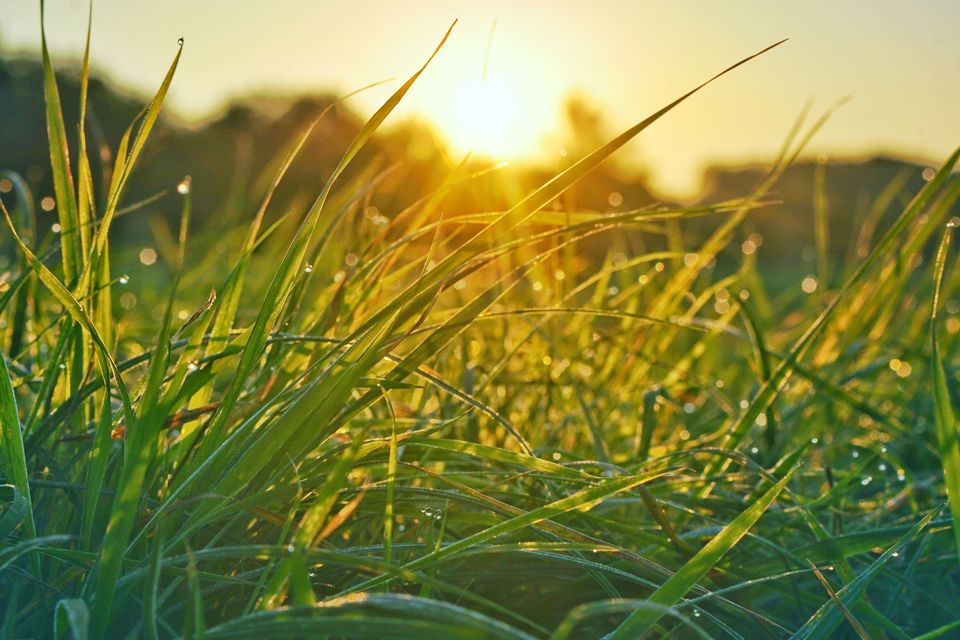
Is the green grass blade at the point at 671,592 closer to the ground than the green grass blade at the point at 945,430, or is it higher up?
closer to the ground

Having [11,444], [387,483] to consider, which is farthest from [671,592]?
[11,444]

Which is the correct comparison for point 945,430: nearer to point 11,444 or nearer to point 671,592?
point 671,592

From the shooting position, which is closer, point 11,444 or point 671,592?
point 671,592

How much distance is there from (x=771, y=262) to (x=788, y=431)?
8.23 m

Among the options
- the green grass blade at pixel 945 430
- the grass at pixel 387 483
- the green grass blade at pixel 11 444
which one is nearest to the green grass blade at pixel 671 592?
the grass at pixel 387 483

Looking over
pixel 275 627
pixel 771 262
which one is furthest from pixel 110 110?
pixel 275 627

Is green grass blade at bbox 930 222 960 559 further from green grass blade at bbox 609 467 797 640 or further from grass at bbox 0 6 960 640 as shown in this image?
green grass blade at bbox 609 467 797 640

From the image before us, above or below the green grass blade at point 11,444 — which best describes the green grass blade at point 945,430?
above

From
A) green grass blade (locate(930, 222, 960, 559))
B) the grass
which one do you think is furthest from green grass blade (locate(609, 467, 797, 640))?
green grass blade (locate(930, 222, 960, 559))

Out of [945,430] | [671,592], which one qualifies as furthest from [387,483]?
[945,430]

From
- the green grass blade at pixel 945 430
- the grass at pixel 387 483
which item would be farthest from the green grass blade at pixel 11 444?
the green grass blade at pixel 945 430

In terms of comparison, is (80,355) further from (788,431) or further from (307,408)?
(788,431)

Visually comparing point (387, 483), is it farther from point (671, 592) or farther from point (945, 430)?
point (945, 430)

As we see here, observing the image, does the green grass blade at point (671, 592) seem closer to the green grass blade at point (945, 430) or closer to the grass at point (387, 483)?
the grass at point (387, 483)
